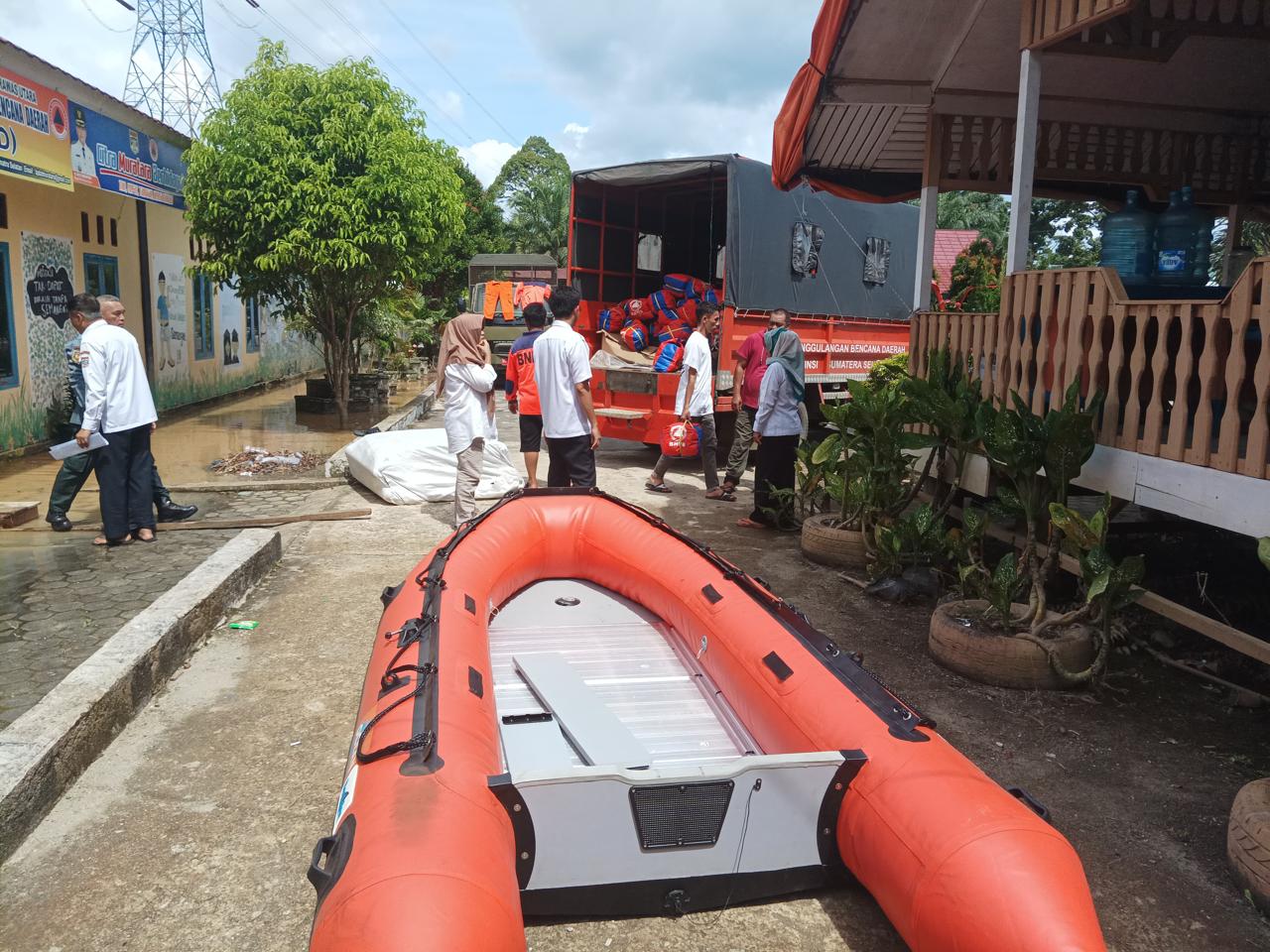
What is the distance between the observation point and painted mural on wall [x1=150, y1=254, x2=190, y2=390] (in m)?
12.6

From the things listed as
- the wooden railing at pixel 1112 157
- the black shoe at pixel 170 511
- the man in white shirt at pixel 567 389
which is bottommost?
the black shoe at pixel 170 511

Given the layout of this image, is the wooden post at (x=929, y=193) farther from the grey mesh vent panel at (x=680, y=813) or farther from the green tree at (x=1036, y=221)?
the green tree at (x=1036, y=221)

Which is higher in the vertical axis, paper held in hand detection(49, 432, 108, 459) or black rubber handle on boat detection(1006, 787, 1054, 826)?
paper held in hand detection(49, 432, 108, 459)

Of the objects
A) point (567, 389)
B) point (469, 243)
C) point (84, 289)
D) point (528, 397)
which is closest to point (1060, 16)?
point (567, 389)

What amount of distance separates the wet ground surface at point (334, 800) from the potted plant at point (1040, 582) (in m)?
0.13

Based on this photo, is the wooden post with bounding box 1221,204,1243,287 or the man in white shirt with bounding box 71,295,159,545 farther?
the wooden post with bounding box 1221,204,1243,287

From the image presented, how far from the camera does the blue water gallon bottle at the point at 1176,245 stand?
448 cm

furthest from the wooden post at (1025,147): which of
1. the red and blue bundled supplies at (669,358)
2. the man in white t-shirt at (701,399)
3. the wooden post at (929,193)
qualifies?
the red and blue bundled supplies at (669,358)

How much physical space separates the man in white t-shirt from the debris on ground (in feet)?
12.2

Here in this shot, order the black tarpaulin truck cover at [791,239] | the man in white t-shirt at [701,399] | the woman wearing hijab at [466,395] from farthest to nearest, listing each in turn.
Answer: the black tarpaulin truck cover at [791,239] < the man in white t-shirt at [701,399] < the woman wearing hijab at [466,395]

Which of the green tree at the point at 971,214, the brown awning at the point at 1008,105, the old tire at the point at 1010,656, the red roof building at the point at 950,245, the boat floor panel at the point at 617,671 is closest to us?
the boat floor panel at the point at 617,671

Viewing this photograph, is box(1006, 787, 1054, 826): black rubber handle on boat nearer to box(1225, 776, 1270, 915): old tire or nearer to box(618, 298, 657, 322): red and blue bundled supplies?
box(1225, 776, 1270, 915): old tire

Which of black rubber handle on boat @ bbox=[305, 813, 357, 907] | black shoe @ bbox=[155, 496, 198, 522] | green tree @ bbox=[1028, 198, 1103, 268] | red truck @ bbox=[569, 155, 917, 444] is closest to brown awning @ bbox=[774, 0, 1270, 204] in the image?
red truck @ bbox=[569, 155, 917, 444]

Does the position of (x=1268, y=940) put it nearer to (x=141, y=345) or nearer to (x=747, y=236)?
(x=747, y=236)
